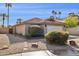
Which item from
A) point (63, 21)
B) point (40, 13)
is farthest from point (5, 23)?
point (63, 21)

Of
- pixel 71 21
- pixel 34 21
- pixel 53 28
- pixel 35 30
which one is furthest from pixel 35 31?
pixel 71 21

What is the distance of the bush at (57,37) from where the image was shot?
14.2ft

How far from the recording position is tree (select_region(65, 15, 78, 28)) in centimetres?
431

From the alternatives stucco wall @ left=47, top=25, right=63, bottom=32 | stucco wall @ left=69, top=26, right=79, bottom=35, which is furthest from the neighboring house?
stucco wall @ left=69, top=26, right=79, bottom=35

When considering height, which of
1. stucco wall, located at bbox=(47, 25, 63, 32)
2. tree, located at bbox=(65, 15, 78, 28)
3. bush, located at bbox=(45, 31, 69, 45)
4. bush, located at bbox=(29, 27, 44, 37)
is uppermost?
tree, located at bbox=(65, 15, 78, 28)

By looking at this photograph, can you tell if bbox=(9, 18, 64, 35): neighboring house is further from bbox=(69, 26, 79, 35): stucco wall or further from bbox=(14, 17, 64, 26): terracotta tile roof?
bbox=(69, 26, 79, 35): stucco wall

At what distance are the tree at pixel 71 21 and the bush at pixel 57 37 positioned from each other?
12cm

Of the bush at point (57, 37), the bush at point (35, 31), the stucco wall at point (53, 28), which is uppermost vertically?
the stucco wall at point (53, 28)

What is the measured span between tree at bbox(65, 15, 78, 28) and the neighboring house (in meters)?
0.08

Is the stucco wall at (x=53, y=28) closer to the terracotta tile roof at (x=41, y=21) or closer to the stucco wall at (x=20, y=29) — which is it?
the terracotta tile roof at (x=41, y=21)

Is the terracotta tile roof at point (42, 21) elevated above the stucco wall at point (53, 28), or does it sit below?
above

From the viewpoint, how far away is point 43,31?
4359 mm

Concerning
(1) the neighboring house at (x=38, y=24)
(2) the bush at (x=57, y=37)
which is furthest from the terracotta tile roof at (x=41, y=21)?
(2) the bush at (x=57, y=37)

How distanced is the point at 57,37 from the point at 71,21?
295mm
